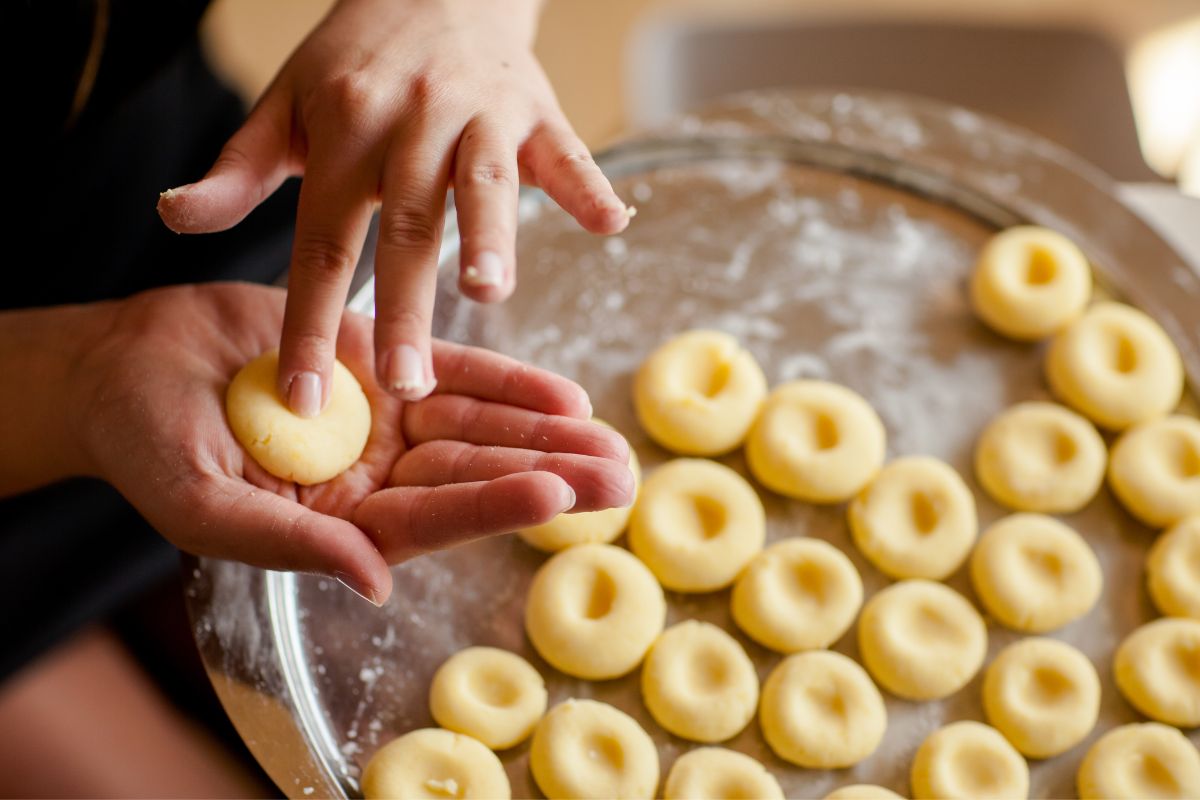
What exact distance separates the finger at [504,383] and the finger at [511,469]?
2.8 inches

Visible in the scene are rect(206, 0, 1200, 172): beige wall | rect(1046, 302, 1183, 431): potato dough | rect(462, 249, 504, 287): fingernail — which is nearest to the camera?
rect(462, 249, 504, 287): fingernail

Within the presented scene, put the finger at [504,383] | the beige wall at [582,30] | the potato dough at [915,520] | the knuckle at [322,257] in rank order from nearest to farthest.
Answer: the knuckle at [322,257]
the finger at [504,383]
the potato dough at [915,520]
the beige wall at [582,30]

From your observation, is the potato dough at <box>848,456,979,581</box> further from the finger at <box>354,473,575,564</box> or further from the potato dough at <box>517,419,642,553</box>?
the finger at <box>354,473,575,564</box>

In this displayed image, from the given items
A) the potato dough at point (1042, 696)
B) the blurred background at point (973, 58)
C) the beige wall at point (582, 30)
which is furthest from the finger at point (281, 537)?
the beige wall at point (582, 30)

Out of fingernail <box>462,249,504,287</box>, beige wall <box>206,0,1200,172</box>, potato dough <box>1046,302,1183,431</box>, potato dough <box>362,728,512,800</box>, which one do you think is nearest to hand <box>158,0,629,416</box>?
fingernail <box>462,249,504,287</box>

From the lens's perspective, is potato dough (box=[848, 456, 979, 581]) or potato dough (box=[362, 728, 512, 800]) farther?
potato dough (box=[848, 456, 979, 581])

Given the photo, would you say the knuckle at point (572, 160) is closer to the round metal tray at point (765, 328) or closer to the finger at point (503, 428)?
the finger at point (503, 428)

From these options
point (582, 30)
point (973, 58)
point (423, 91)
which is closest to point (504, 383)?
point (423, 91)

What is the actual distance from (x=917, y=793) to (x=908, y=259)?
0.77m

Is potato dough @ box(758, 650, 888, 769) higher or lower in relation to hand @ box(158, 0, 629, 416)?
lower

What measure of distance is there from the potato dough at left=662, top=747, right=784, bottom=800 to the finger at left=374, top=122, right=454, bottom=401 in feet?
1.74

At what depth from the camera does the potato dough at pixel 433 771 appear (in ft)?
3.52

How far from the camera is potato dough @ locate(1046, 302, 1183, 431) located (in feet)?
4.55

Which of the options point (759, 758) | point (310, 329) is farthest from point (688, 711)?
point (310, 329)
